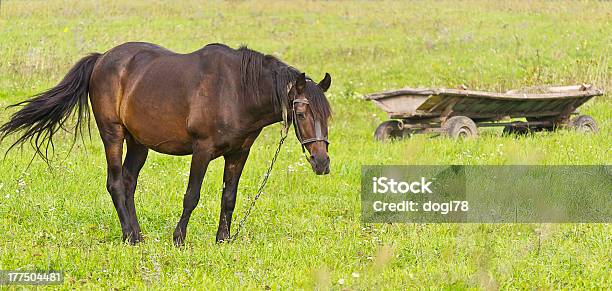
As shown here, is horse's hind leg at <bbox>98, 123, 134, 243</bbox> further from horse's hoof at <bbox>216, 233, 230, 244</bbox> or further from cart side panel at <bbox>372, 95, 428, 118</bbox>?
cart side panel at <bbox>372, 95, 428, 118</bbox>

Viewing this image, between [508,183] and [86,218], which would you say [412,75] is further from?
[86,218]

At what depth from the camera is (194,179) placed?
711cm

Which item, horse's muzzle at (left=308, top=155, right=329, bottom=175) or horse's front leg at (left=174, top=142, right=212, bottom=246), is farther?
horse's front leg at (left=174, top=142, right=212, bottom=246)

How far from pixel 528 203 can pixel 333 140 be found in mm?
5331

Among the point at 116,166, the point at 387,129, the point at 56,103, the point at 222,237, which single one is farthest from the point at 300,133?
the point at 387,129

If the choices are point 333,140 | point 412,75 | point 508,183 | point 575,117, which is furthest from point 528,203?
point 412,75

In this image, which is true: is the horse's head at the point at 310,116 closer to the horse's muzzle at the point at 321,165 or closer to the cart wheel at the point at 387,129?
the horse's muzzle at the point at 321,165

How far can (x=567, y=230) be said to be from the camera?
724 centimetres

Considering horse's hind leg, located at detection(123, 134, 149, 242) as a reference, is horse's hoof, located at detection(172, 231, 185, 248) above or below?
below

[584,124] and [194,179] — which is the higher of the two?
[584,124]

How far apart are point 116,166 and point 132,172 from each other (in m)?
0.25

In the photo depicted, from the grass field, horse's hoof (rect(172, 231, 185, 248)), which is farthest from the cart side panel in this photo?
horse's hoof (rect(172, 231, 185, 248))

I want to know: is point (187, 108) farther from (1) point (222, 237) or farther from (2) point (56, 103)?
(2) point (56, 103)

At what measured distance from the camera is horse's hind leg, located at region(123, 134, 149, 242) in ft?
25.2
